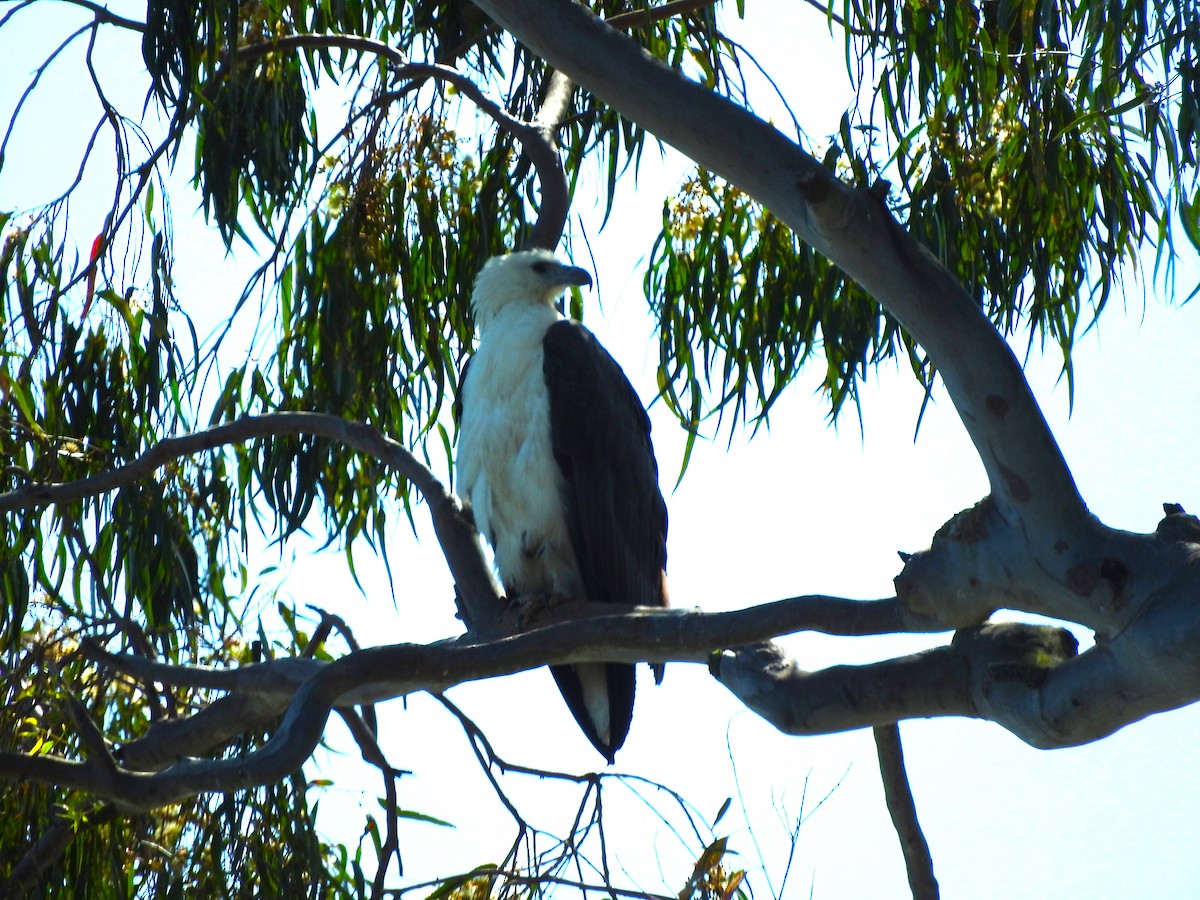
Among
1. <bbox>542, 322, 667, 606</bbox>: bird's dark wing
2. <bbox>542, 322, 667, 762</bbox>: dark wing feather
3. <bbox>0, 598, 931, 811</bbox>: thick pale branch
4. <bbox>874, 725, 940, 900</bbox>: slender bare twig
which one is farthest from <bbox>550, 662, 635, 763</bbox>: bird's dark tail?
<bbox>0, 598, 931, 811</bbox>: thick pale branch

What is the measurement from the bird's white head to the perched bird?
18cm

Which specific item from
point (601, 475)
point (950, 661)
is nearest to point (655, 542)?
point (601, 475)

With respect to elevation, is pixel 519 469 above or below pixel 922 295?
above

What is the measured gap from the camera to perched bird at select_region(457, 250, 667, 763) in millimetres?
2877

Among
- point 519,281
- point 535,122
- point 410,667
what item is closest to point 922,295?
point 410,667

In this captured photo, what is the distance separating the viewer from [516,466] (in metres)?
2.94

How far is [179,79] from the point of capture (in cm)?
300

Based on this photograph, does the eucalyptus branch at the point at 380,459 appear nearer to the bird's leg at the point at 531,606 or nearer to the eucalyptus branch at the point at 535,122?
the bird's leg at the point at 531,606

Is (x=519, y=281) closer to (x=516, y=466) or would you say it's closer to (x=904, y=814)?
(x=516, y=466)

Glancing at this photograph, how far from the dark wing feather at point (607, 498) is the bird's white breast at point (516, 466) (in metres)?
0.03

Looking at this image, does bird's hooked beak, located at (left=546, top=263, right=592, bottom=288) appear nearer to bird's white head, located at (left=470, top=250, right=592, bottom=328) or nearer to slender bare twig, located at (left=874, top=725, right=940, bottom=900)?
bird's white head, located at (left=470, top=250, right=592, bottom=328)

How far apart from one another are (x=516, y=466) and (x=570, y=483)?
11 cm

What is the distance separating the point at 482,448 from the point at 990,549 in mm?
1494

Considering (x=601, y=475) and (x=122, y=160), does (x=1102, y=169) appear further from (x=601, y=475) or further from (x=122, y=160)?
(x=122, y=160)
